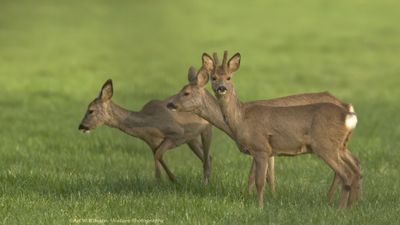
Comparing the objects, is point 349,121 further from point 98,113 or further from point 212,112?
point 98,113

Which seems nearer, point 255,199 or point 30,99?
point 255,199

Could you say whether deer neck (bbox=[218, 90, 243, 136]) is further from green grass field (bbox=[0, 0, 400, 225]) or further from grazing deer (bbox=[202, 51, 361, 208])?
green grass field (bbox=[0, 0, 400, 225])

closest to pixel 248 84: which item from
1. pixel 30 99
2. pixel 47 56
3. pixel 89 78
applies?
pixel 89 78

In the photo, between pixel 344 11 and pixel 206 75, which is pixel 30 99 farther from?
pixel 344 11

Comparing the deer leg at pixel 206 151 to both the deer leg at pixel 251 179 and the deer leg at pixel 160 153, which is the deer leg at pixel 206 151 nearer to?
the deer leg at pixel 160 153

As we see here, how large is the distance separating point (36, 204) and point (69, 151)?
5.06 meters

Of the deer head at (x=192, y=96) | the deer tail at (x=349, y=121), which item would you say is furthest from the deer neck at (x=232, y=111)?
the deer tail at (x=349, y=121)

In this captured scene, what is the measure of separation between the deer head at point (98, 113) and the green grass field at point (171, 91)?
71cm

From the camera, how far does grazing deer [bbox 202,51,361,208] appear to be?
34.8 ft

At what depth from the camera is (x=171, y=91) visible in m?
24.8

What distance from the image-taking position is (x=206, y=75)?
11492 millimetres

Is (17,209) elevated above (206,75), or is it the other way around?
(206,75)

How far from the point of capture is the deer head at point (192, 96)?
37.4 ft

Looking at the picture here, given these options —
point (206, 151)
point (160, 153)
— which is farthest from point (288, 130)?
point (206, 151)
